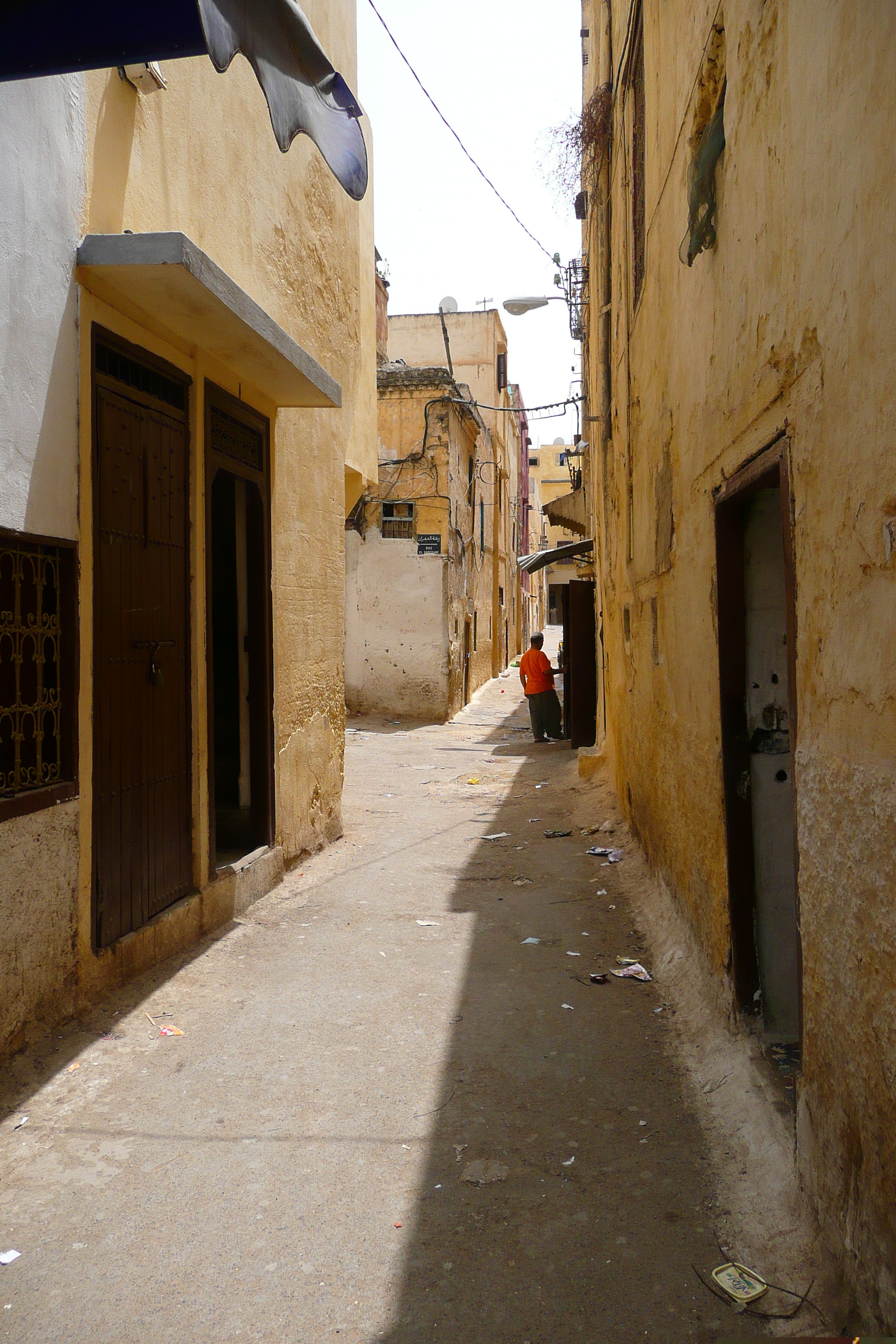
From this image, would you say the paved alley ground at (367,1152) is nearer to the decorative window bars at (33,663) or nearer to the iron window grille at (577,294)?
Result: the decorative window bars at (33,663)

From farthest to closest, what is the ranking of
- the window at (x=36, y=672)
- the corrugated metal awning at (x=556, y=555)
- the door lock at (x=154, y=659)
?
the corrugated metal awning at (x=556, y=555), the door lock at (x=154, y=659), the window at (x=36, y=672)

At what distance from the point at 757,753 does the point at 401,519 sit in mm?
15099

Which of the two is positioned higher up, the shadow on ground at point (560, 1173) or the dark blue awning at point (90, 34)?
the dark blue awning at point (90, 34)

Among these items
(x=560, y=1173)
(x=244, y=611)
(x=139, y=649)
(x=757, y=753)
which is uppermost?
(x=244, y=611)

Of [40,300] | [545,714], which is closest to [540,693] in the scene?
[545,714]

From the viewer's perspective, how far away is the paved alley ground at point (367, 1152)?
94.5 inches

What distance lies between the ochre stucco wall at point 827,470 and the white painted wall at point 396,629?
45.5 feet

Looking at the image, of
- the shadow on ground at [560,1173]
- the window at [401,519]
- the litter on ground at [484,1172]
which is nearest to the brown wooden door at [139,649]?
the shadow on ground at [560,1173]

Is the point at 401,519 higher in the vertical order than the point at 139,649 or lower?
higher

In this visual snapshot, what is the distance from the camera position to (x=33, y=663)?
3777 millimetres

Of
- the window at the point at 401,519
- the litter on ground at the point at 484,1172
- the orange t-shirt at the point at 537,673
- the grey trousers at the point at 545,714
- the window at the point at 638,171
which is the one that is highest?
the window at the point at 638,171

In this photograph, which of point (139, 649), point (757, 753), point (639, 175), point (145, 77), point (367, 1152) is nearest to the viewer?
point (367, 1152)

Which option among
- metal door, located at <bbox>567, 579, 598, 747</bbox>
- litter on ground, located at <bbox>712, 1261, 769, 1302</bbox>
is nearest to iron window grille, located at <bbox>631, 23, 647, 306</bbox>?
litter on ground, located at <bbox>712, 1261, 769, 1302</bbox>

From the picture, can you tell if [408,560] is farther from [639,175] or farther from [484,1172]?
[484,1172]
